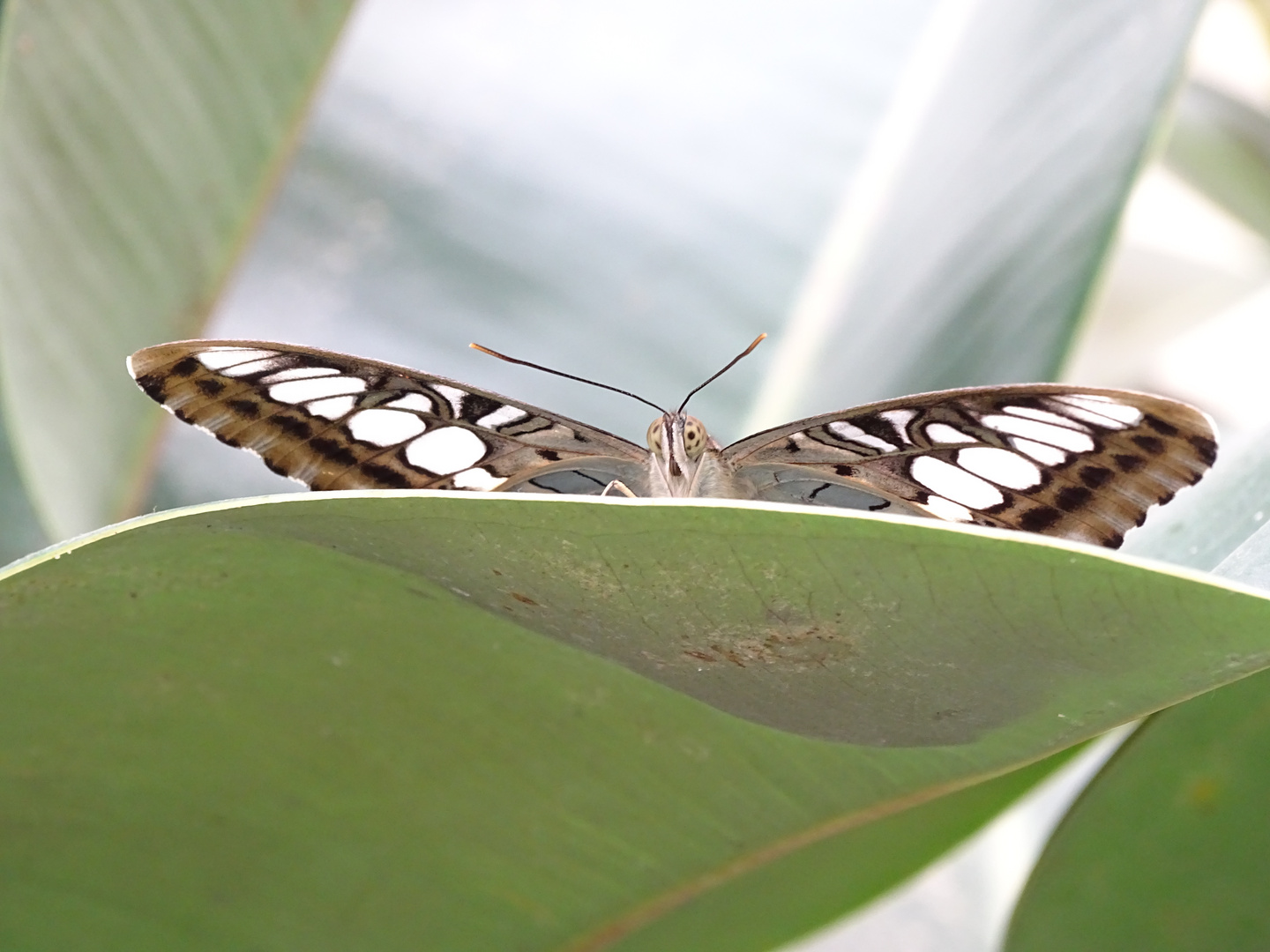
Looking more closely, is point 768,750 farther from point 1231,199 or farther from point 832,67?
point 1231,199

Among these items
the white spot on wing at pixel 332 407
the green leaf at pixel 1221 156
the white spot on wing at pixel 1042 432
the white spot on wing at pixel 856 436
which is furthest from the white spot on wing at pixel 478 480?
the green leaf at pixel 1221 156

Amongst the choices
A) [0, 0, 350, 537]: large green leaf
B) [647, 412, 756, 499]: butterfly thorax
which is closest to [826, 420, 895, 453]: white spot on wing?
[647, 412, 756, 499]: butterfly thorax

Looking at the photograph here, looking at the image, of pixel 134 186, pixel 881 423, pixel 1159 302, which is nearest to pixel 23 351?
pixel 134 186

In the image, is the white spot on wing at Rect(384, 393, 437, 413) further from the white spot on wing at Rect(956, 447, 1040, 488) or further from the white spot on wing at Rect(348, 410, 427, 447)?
the white spot on wing at Rect(956, 447, 1040, 488)

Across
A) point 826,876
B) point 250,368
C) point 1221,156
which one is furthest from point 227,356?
point 1221,156

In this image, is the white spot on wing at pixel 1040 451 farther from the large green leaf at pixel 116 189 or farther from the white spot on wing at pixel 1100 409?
the large green leaf at pixel 116 189
